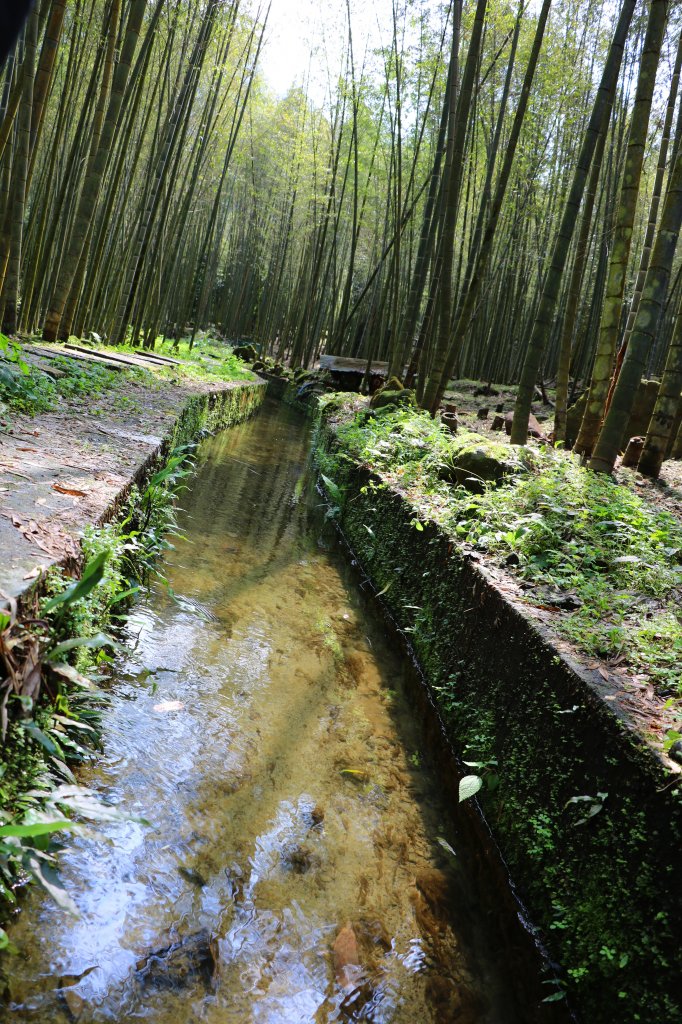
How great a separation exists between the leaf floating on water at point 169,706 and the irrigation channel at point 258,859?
0.02m

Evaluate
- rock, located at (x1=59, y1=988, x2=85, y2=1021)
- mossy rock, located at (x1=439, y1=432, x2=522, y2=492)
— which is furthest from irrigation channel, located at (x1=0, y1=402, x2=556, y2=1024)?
mossy rock, located at (x1=439, y1=432, x2=522, y2=492)

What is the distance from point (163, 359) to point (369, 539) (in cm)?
548

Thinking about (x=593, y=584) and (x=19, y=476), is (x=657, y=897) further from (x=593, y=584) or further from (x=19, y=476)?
(x=19, y=476)

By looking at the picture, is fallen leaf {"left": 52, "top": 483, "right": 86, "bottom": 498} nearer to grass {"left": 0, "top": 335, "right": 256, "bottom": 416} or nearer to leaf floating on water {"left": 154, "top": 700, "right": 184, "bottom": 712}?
leaf floating on water {"left": 154, "top": 700, "right": 184, "bottom": 712}

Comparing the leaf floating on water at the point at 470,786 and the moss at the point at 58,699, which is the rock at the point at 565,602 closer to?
the leaf floating on water at the point at 470,786

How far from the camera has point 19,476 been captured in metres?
2.64

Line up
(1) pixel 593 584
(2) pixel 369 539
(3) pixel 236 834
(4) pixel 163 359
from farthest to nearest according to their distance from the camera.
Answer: (4) pixel 163 359 < (2) pixel 369 539 < (1) pixel 593 584 < (3) pixel 236 834

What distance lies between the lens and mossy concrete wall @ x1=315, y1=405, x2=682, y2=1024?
1568 mm

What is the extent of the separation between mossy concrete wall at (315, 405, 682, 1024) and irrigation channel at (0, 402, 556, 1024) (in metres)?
0.21

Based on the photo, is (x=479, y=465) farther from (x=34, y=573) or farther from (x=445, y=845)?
(x=34, y=573)

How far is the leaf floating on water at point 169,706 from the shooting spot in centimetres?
257

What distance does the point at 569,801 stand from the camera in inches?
77.3

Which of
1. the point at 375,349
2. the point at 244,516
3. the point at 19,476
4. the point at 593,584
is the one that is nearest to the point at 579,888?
the point at 593,584

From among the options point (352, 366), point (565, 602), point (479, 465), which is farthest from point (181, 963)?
point (352, 366)
